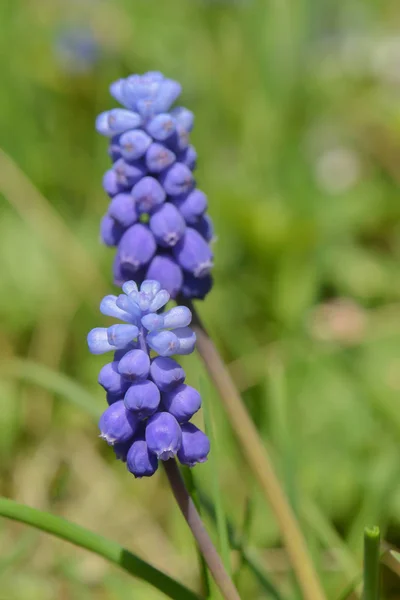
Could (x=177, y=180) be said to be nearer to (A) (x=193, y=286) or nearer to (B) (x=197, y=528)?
(A) (x=193, y=286)

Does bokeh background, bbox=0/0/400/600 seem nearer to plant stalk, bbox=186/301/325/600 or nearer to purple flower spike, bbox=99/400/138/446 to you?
plant stalk, bbox=186/301/325/600

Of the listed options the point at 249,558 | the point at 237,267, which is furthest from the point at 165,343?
the point at 237,267

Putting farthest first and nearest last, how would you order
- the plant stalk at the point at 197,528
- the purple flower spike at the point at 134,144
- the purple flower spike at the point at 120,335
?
the purple flower spike at the point at 134,144 < the plant stalk at the point at 197,528 < the purple flower spike at the point at 120,335

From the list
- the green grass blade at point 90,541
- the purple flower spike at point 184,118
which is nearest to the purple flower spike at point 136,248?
the purple flower spike at point 184,118

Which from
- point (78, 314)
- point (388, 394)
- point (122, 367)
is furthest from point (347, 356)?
point (122, 367)

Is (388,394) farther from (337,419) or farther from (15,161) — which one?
(15,161)

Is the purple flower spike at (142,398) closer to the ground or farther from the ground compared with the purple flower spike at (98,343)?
closer to the ground

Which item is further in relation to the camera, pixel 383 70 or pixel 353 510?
pixel 383 70

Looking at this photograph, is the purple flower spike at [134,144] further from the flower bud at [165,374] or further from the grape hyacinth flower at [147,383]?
the flower bud at [165,374]
